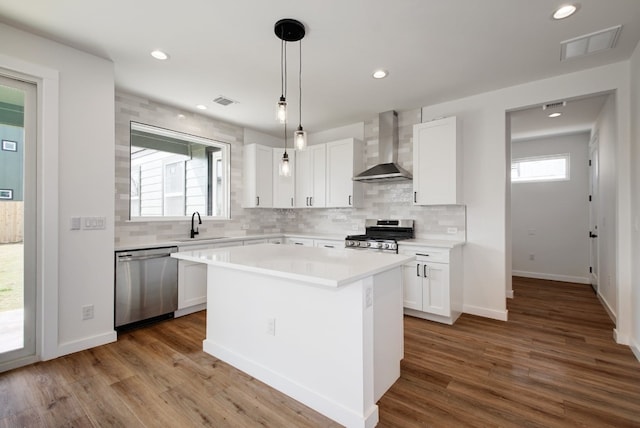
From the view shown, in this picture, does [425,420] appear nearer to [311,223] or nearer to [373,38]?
[373,38]

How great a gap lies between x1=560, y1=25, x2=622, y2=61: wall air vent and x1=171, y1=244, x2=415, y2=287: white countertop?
93.2 inches

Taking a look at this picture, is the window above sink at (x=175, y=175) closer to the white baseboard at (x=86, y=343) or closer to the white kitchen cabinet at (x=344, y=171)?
the white baseboard at (x=86, y=343)

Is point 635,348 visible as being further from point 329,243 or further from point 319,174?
point 319,174

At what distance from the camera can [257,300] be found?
228cm

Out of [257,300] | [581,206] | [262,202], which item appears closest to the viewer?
[257,300]

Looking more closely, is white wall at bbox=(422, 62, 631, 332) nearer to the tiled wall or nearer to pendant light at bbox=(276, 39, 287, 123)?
the tiled wall

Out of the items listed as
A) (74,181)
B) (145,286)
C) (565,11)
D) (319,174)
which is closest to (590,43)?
(565,11)

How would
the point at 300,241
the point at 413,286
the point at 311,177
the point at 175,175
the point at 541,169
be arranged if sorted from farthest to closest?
the point at 541,169 < the point at 311,177 < the point at 300,241 < the point at 175,175 < the point at 413,286

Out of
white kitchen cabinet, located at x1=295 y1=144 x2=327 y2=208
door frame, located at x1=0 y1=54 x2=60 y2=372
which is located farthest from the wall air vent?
door frame, located at x1=0 y1=54 x2=60 y2=372

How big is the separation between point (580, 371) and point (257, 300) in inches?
104

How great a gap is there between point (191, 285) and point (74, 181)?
171cm

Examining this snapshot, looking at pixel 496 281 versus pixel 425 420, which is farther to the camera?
pixel 496 281

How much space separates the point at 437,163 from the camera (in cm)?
364

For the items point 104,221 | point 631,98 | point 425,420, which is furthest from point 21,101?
point 631,98
